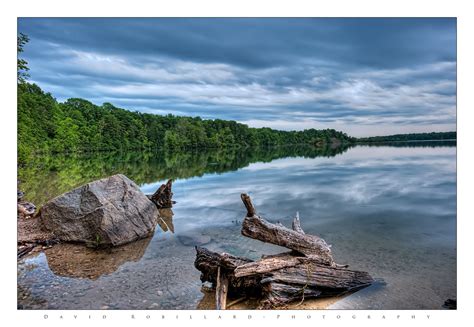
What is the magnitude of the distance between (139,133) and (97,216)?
3708 inches

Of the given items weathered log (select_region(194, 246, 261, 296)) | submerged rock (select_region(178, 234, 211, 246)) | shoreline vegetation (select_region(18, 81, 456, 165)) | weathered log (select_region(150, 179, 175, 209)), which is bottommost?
submerged rock (select_region(178, 234, 211, 246))

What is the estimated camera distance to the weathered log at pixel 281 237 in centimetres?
737

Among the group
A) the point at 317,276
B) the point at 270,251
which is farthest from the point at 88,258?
the point at 317,276

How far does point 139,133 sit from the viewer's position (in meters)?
101

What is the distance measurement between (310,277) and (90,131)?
8102cm

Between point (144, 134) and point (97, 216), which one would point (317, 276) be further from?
point (144, 134)

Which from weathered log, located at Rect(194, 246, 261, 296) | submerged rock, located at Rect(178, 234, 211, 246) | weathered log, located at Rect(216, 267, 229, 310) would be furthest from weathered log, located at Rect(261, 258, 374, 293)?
submerged rock, located at Rect(178, 234, 211, 246)

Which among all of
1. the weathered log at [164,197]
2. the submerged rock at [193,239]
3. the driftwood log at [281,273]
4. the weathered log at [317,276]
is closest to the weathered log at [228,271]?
the driftwood log at [281,273]

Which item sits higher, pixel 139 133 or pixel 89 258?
pixel 139 133

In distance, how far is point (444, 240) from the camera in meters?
11.3

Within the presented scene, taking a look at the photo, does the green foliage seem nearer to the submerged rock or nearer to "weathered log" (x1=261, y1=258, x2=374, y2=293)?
the submerged rock

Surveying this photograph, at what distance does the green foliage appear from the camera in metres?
63.6
